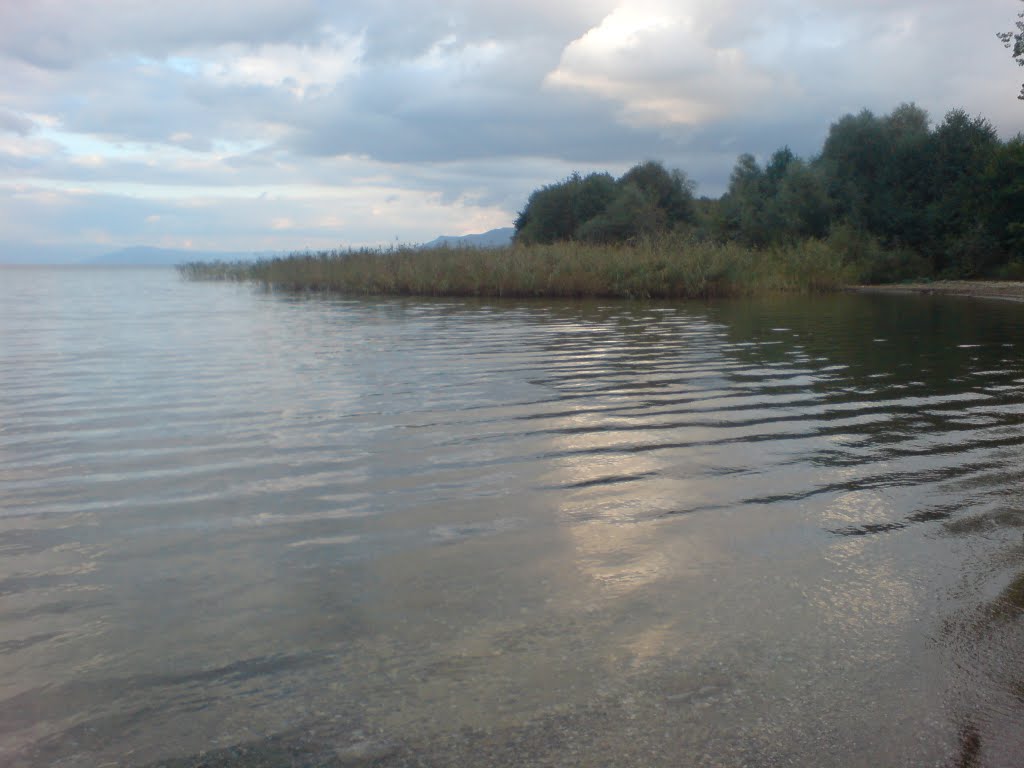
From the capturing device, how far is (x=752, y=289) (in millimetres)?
Result: 25766

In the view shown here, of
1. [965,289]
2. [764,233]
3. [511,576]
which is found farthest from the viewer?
[764,233]

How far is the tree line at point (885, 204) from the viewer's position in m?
35.8

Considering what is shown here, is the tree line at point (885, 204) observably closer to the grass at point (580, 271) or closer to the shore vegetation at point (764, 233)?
the shore vegetation at point (764, 233)

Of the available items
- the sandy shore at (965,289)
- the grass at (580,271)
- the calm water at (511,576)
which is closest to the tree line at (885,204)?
the sandy shore at (965,289)

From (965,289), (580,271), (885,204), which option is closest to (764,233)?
(885,204)

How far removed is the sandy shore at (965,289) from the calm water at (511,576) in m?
21.3

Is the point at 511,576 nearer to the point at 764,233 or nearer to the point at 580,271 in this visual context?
the point at 580,271

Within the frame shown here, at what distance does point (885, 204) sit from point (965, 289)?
1302 centimetres

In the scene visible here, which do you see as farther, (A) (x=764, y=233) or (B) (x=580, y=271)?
(A) (x=764, y=233)

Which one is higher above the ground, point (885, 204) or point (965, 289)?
point (885, 204)

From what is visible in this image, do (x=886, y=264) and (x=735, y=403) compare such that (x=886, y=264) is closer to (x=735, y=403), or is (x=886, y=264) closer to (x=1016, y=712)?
(x=735, y=403)

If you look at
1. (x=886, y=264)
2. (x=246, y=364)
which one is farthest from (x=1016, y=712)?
(x=886, y=264)

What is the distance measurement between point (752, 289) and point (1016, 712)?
79.6ft

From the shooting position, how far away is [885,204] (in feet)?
133
